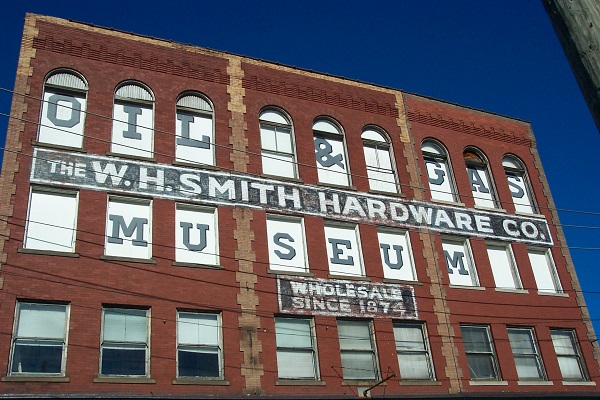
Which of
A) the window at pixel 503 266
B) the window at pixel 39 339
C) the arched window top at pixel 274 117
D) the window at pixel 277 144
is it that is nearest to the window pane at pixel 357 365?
the window at pixel 277 144

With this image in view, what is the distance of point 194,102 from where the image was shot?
21469 millimetres

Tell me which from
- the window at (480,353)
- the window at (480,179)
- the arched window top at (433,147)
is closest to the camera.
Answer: the window at (480,353)

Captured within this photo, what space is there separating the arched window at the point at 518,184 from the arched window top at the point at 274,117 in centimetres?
953

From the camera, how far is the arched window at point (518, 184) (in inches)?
1016

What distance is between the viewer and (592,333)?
76.8 feet

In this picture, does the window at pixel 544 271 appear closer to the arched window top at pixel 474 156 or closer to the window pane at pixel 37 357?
the arched window top at pixel 474 156

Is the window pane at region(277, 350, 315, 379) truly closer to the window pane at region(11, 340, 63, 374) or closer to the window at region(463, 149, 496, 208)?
the window pane at region(11, 340, 63, 374)

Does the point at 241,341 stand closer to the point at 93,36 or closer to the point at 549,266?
the point at 93,36

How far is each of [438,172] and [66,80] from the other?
13.5 m

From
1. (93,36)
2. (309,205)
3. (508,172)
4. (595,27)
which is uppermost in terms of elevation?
(93,36)

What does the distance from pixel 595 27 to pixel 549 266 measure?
2108 cm

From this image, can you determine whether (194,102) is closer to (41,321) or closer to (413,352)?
(41,321)

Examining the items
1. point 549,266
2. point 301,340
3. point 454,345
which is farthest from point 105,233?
point 549,266

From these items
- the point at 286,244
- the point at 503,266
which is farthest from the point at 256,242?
the point at 503,266
